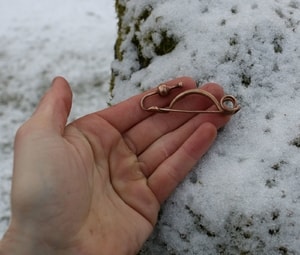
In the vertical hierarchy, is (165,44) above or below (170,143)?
above

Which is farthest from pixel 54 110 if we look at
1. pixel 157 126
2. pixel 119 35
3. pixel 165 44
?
pixel 119 35

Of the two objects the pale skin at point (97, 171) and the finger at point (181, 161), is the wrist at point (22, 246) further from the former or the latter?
the finger at point (181, 161)

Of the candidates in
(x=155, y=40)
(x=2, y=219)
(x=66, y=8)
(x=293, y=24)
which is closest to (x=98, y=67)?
(x=66, y=8)

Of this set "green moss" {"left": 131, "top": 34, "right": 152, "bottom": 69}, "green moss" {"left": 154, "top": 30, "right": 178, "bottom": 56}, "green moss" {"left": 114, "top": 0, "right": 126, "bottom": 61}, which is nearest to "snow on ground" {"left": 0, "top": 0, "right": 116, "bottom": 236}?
"green moss" {"left": 114, "top": 0, "right": 126, "bottom": 61}

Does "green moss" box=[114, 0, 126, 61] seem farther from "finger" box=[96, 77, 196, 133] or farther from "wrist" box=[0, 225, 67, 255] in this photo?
"wrist" box=[0, 225, 67, 255]

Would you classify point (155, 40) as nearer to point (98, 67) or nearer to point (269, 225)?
point (269, 225)

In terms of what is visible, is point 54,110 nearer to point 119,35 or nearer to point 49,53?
point 119,35
